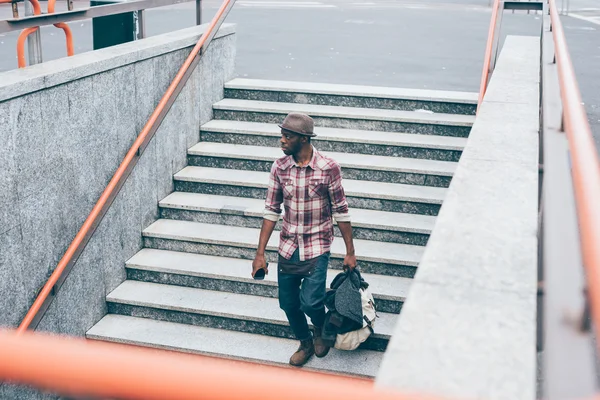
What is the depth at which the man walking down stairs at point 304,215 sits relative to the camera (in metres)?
5.39

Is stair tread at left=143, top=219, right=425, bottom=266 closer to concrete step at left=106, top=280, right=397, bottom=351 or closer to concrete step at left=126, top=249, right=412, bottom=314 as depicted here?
concrete step at left=126, top=249, right=412, bottom=314

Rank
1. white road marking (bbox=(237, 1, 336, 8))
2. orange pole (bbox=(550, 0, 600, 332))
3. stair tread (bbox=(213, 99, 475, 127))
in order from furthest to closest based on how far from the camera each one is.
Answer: white road marking (bbox=(237, 1, 336, 8))
stair tread (bbox=(213, 99, 475, 127))
orange pole (bbox=(550, 0, 600, 332))

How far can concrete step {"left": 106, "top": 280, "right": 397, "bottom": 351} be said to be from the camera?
6648mm

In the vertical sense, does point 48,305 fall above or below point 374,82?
below

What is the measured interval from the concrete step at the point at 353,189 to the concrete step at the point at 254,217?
70 mm

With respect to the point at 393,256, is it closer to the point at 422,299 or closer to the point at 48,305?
the point at 48,305

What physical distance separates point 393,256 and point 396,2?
Result: 77.5ft

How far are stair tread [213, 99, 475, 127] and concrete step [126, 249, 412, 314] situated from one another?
2124 mm

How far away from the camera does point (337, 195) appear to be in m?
5.52

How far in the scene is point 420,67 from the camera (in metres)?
13.6

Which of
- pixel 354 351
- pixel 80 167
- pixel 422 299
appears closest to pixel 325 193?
pixel 354 351

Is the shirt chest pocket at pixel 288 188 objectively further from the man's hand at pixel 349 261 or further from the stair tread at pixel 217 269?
the stair tread at pixel 217 269

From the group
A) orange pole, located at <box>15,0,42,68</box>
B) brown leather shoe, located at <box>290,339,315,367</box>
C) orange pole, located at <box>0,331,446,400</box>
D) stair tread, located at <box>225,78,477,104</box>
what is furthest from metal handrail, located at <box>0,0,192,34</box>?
orange pole, located at <box>0,331,446,400</box>

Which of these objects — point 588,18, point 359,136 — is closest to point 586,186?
point 359,136
